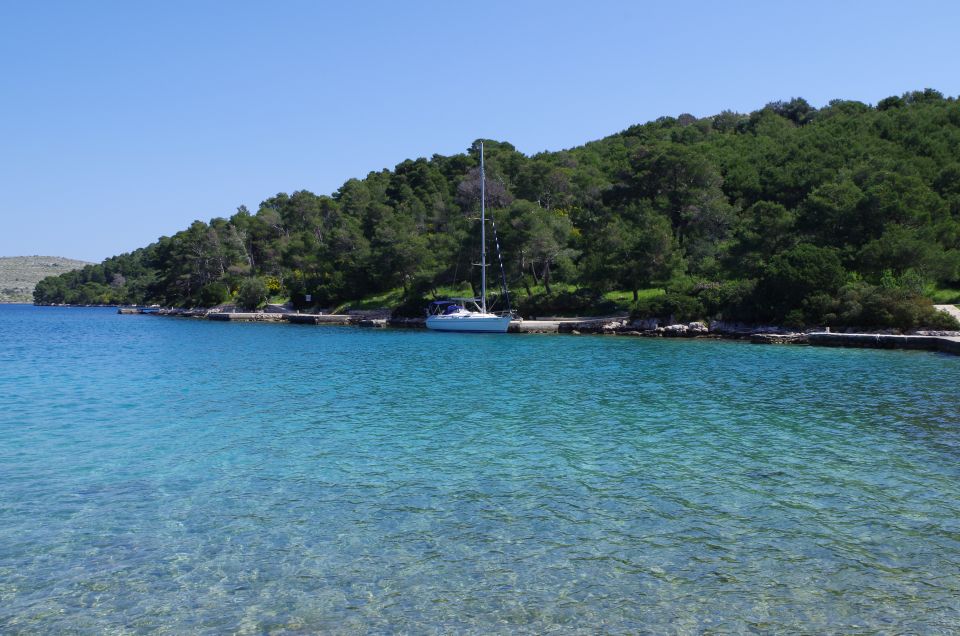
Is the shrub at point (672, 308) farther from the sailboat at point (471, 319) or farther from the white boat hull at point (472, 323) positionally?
the sailboat at point (471, 319)

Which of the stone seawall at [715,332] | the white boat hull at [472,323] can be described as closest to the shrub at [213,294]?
the stone seawall at [715,332]

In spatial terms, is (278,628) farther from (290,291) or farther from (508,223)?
(290,291)

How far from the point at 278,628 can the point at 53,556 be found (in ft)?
12.4

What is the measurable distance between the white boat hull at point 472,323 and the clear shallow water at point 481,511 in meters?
32.8

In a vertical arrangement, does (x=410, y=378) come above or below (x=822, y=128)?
below

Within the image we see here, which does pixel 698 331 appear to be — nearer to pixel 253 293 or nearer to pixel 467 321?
pixel 467 321

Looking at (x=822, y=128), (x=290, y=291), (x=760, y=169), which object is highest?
(x=822, y=128)

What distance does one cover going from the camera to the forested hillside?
149 feet

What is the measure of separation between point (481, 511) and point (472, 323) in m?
46.5

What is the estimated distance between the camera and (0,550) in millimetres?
8141

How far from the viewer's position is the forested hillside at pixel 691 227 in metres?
45.3

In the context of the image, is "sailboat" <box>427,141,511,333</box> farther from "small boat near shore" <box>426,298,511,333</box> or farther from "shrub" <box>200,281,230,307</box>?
"shrub" <box>200,281,230,307</box>

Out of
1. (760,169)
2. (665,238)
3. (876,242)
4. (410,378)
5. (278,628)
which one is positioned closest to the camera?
(278,628)

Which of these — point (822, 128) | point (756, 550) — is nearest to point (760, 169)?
point (822, 128)
